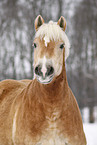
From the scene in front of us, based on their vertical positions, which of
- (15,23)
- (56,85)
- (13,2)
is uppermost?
(13,2)

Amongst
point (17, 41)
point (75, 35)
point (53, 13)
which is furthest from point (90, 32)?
point (17, 41)

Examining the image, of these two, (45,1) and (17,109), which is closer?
(17,109)

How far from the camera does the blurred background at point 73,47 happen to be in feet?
32.1

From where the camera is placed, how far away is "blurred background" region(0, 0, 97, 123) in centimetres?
980

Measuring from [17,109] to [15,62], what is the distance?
25.7 ft

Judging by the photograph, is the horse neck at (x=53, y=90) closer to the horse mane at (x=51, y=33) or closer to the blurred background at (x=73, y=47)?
the horse mane at (x=51, y=33)

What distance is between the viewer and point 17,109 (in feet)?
8.46

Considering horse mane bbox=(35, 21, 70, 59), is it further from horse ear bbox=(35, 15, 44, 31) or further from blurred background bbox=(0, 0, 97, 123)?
blurred background bbox=(0, 0, 97, 123)

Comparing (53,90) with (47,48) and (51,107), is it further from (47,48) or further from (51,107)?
(47,48)

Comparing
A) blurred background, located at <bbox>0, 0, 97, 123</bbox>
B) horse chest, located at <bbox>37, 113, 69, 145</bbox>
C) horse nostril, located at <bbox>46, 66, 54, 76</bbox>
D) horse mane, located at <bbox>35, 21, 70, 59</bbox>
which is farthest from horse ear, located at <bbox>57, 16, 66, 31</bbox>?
blurred background, located at <bbox>0, 0, 97, 123</bbox>

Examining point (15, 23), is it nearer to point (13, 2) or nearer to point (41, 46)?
point (13, 2)

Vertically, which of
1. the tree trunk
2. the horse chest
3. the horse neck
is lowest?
the tree trunk

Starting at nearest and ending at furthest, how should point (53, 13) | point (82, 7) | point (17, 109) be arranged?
1. point (17, 109)
2. point (53, 13)
3. point (82, 7)

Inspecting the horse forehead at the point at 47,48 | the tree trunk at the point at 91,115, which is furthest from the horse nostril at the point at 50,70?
the tree trunk at the point at 91,115
